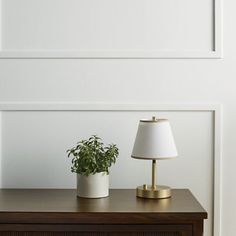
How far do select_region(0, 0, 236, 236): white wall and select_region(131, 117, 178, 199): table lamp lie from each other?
244 millimetres

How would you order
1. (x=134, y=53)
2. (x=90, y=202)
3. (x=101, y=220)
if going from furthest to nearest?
(x=134, y=53) < (x=90, y=202) < (x=101, y=220)

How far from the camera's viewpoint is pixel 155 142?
1.54m

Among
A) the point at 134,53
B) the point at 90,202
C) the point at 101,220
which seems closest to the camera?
the point at 101,220

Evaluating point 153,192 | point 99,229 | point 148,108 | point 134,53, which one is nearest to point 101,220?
point 99,229

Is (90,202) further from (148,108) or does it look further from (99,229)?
(148,108)

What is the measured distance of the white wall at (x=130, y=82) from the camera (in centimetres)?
178

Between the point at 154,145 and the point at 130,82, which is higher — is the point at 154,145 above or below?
below

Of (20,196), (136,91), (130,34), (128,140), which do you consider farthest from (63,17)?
(20,196)

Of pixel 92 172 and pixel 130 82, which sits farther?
pixel 130 82

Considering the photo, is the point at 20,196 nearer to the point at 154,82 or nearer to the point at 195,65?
the point at 154,82

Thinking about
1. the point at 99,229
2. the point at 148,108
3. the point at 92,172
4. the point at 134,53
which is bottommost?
the point at 99,229

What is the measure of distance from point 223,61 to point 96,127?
0.50 m

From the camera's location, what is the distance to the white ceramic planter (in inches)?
60.9

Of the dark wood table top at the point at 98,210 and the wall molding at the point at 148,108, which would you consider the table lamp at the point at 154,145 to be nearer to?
the dark wood table top at the point at 98,210
